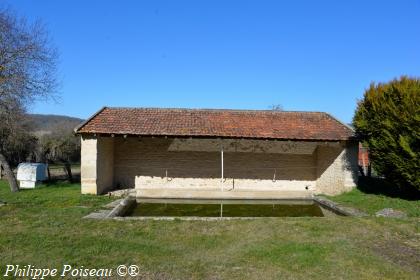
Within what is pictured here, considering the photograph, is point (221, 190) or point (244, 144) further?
point (244, 144)

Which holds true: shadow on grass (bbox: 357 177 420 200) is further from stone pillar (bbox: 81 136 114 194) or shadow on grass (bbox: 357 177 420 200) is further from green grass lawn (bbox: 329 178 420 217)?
stone pillar (bbox: 81 136 114 194)

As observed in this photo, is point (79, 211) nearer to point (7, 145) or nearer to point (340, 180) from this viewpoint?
point (340, 180)

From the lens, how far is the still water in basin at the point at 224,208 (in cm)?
1166

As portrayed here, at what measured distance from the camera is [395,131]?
12578mm

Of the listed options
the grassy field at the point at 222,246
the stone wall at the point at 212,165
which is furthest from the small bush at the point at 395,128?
the stone wall at the point at 212,165

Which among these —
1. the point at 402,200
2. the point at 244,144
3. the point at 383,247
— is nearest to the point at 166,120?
the point at 244,144

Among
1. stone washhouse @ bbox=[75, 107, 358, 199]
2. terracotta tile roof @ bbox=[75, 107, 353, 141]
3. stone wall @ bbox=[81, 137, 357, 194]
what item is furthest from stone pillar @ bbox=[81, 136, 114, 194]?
stone wall @ bbox=[81, 137, 357, 194]

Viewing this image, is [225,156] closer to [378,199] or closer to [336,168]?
[336,168]

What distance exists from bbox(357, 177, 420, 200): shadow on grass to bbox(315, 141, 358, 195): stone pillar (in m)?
0.59

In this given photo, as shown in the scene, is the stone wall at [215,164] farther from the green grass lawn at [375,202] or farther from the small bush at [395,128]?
the small bush at [395,128]

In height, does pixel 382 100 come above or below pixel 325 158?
above

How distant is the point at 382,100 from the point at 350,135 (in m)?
2.72

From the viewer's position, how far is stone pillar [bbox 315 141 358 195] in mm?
15469

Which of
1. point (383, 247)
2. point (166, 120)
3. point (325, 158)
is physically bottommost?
point (383, 247)
